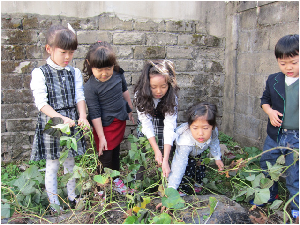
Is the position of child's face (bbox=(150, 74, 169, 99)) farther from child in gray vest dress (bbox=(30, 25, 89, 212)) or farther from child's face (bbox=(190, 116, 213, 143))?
child in gray vest dress (bbox=(30, 25, 89, 212))

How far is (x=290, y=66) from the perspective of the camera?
1.91 m

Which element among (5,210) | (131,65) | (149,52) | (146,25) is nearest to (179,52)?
(149,52)

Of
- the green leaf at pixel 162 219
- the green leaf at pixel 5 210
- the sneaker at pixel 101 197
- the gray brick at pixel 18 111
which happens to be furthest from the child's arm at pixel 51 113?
the gray brick at pixel 18 111

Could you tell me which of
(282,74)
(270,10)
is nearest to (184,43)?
(270,10)

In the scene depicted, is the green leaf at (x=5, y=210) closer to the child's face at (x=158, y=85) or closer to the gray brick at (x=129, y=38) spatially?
the child's face at (x=158, y=85)

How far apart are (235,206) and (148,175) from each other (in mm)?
952

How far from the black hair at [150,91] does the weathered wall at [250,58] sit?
1.31m

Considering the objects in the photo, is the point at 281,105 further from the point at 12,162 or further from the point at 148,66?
the point at 12,162

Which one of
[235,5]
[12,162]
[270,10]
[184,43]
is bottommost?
[12,162]

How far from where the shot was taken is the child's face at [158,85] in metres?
2.21

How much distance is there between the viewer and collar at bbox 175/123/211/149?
2273 mm

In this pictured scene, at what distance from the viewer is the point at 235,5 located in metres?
3.43

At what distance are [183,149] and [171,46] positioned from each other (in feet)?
5.46

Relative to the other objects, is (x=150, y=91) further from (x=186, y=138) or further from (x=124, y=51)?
(x=124, y=51)
